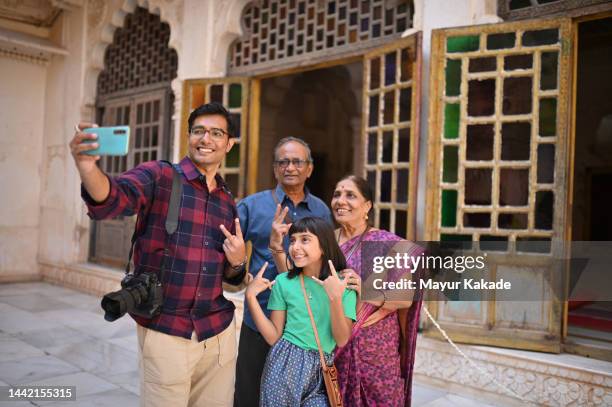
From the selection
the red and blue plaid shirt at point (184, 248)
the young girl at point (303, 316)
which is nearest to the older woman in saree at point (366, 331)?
the young girl at point (303, 316)

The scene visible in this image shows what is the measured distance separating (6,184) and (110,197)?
23.0 feet

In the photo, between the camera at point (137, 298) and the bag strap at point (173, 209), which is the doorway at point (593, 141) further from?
the camera at point (137, 298)

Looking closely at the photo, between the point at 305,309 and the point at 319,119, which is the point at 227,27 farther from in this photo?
the point at 305,309

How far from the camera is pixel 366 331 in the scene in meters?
2.22

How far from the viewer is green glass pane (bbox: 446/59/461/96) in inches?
146

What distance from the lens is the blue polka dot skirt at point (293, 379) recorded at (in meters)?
1.91

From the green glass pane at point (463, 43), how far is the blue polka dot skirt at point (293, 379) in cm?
260

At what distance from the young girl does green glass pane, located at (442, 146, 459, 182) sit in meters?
1.91

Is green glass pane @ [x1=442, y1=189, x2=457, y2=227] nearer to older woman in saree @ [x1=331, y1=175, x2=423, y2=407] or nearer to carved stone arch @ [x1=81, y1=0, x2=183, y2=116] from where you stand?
older woman in saree @ [x1=331, y1=175, x2=423, y2=407]

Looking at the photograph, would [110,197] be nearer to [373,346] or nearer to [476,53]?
[373,346]

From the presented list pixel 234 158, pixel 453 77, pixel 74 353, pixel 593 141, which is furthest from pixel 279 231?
pixel 593 141

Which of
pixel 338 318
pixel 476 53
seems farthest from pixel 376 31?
pixel 338 318

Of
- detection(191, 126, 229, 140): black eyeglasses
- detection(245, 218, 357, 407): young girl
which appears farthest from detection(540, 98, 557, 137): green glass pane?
detection(191, 126, 229, 140): black eyeglasses

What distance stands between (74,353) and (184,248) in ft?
10.0
